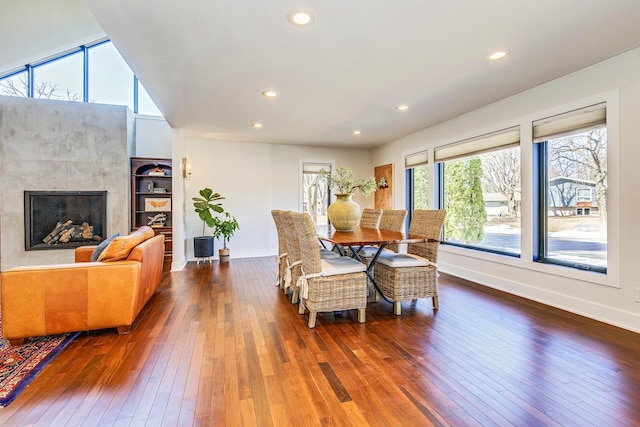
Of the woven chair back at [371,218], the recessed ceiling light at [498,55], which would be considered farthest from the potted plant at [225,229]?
the recessed ceiling light at [498,55]

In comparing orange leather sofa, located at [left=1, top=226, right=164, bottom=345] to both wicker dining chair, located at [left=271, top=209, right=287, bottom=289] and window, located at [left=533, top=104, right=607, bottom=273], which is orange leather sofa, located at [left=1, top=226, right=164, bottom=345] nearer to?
wicker dining chair, located at [left=271, top=209, right=287, bottom=289]

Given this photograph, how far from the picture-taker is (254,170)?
6473mm

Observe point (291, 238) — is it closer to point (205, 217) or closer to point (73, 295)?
point (73, 295)

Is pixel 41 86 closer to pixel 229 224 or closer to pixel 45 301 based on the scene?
pixel 229 224

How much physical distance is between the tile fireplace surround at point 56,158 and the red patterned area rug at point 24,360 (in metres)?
3.58

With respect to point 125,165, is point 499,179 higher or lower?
lower

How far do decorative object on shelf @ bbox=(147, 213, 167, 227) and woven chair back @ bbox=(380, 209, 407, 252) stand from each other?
447 cm

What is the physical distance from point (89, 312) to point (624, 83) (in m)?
5.02

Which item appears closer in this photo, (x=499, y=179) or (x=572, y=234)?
(x=572, y=234)

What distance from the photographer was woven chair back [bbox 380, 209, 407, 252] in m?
3.96

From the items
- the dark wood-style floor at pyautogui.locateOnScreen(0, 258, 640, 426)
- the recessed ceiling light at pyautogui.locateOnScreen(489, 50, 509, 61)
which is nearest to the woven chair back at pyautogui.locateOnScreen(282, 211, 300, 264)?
the dark wood-style floor at pyautogui.locateOnScreen(0, 258, 640, 426)

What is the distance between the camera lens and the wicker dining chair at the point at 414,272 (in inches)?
121

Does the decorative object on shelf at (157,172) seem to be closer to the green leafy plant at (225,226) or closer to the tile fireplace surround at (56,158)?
the tile fireplace surround at (56,158)

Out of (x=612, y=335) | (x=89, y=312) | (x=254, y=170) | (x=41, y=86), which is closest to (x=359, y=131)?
(x=254, y=170)
